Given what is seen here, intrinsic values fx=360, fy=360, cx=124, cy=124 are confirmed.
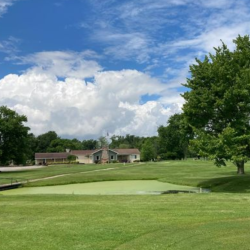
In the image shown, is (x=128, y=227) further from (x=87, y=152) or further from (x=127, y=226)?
(x=87, y=152)

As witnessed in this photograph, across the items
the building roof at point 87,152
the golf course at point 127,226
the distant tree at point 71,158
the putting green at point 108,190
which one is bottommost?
the putting green at point 108,190

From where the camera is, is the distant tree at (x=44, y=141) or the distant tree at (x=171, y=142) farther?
the distant tree at (x=44, y=141)

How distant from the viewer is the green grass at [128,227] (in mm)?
7809

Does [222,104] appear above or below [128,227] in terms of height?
above

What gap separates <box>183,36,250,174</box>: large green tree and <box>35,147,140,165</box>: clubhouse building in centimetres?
8230

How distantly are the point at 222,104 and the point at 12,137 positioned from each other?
5243 centimetres

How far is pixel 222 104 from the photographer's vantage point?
2197cm

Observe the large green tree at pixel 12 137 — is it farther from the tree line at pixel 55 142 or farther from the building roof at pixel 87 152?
the building roof at pixel 87 152

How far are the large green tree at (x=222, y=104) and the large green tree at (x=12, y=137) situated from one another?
157 feet

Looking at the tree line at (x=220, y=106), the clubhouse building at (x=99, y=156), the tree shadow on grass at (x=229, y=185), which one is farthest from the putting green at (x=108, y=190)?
the clubhouse building at (x=99, y=156)

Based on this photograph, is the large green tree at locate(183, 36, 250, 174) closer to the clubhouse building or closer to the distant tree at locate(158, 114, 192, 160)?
the clubhouse building

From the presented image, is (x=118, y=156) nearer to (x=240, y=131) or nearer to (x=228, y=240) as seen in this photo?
(x=240, y=131)

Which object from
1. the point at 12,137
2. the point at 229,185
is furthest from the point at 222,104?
the point at 12,137

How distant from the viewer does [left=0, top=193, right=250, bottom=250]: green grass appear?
25.6ft
